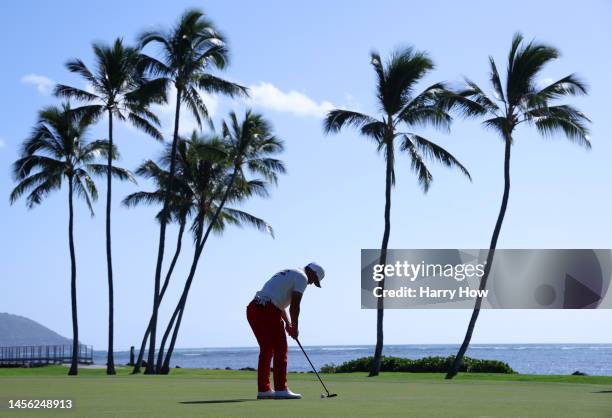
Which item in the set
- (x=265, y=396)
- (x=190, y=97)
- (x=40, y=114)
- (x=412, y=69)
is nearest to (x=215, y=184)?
(x=190, y=97)

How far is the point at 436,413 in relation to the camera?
10727 millimetres

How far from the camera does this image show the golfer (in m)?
13.1

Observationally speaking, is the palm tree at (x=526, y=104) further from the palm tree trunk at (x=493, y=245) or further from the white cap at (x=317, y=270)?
the white cap at (x=317, y=270)

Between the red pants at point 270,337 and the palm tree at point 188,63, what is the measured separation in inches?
1137

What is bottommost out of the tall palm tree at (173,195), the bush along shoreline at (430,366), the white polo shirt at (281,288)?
the bush along shoreline at (430,366)

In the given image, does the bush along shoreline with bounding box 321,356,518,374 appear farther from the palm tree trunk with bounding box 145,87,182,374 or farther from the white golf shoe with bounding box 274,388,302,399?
the white golf shoe with bounding box 274,388,302,399

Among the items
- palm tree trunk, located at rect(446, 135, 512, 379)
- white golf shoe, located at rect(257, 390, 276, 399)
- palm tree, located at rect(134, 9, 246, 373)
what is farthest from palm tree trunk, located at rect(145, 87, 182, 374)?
white golf shoe, located at rect(257, 390, 276, 399)

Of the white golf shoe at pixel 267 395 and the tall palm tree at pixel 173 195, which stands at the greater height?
the tall palm tree at pixel 173 195

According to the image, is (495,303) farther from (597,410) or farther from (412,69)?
(597,410)

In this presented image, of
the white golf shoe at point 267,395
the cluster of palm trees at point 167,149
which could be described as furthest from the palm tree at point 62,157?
the white golf shoe at point 267,395

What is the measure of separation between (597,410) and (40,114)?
34.9 m

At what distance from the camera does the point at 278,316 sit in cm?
1328

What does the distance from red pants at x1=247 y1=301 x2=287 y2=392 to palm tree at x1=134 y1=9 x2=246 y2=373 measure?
2888 cm

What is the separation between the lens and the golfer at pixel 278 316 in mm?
13148
